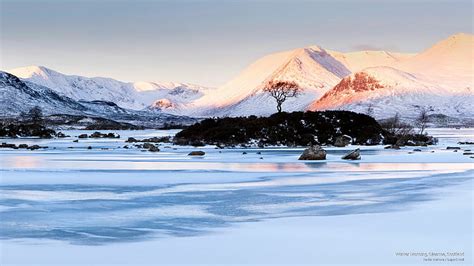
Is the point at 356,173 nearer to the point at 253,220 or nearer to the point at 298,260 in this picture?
the point at 253,220

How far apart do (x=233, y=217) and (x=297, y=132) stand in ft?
158

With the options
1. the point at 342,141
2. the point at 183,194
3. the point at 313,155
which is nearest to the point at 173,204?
the point at 183,194

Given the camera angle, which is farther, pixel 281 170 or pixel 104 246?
pixel 281 170

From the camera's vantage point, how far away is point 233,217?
52.5ft

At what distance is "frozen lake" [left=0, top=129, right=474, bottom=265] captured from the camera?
12.1m

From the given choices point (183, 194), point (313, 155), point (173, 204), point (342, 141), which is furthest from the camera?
point (342, 141)

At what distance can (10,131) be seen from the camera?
89250 mm

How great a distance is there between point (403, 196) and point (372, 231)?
20.2ft

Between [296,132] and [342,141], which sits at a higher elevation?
[296,132]

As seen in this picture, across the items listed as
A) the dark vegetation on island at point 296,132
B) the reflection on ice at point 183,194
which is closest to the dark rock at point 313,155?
the reflection on ice at point 183,194

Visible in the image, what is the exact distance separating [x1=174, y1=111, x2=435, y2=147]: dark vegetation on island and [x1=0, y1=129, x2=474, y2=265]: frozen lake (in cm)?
3387

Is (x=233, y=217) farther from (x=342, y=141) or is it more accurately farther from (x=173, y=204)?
(x=342, y=141)

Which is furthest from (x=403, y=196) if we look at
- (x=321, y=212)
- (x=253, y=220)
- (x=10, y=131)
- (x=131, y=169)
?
(x=10, y=131)

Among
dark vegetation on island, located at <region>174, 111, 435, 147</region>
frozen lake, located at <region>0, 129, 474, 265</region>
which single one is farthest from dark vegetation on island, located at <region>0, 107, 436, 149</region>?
frozen lake, located at <region>0, 129, 474, 265</region>
